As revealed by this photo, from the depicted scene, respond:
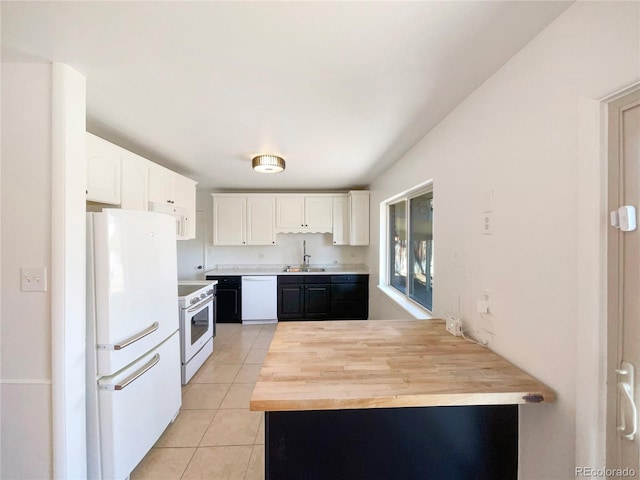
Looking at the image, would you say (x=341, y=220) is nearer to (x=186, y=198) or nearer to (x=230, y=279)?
A: (x=230, y=279)

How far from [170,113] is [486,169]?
199 cm

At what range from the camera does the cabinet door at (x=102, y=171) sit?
5.64ft

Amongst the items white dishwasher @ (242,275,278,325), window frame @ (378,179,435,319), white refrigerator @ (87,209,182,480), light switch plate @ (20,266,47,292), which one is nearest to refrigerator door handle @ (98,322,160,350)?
white refrigerator @ (87,209,182,480)

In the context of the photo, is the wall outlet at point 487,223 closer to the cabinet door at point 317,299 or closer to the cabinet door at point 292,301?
the cabinet door at point 317,299

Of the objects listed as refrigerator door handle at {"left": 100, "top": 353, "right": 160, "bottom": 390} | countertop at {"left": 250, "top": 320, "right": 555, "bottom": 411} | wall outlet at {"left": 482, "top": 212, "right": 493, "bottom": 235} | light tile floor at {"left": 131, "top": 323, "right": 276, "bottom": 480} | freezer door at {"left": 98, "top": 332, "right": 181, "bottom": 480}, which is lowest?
light tile floor at {"left": 131, "top": 323, "right": 276, "bottom": 480}

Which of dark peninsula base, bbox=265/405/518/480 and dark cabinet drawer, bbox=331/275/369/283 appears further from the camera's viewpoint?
dark cabinet drawer, bbox=331/275/369/283

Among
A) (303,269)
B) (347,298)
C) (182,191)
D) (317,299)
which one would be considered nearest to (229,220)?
(182,191)

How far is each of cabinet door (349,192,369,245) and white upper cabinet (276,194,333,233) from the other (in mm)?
398

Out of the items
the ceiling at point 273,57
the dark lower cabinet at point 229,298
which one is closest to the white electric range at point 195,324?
the dark lower cabinet at point 229,298

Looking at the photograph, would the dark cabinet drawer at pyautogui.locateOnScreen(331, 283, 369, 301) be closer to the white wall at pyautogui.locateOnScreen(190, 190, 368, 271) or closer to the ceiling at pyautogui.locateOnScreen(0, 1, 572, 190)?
the white wall at pyautogui.locateOnScreen(190, 190, 368, 271)

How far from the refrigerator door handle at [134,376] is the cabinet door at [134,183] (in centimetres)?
128

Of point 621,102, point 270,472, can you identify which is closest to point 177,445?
point 270,472

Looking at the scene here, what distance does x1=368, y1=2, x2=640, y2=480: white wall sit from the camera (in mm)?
814

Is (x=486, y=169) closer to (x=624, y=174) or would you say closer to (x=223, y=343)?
(x=624, y=174)
